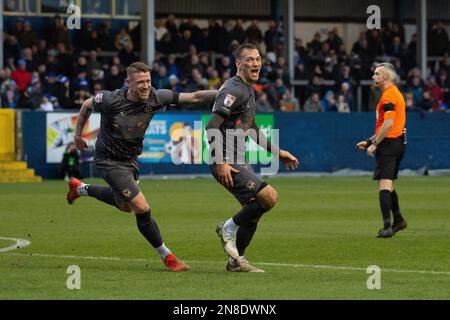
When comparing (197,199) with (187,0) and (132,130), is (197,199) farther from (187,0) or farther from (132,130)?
(187,0)

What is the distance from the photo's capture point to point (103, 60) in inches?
1425

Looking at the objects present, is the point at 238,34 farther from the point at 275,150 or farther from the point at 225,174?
the point at 225,174

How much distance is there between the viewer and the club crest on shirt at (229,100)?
469 inches

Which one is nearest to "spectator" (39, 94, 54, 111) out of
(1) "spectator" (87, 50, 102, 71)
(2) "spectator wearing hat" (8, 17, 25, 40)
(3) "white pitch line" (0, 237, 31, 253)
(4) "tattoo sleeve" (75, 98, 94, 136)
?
(1) "spectator" (87, 50, 102, 71)

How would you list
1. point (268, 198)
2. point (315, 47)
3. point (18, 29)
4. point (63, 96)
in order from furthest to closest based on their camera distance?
point (315, 47) < point (18, 29) < point (63, 96) < point (268, 198)

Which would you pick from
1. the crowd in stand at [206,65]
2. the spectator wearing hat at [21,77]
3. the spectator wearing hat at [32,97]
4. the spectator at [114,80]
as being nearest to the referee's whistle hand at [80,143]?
the crowd in stand at [206,65]

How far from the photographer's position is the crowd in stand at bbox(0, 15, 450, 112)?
32781 millimetres

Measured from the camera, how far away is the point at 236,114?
12.1 meters

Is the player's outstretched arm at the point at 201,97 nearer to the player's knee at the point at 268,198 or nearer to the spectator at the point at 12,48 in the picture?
the player's knee at the point at 268,198

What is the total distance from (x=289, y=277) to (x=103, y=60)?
2519 centimetres

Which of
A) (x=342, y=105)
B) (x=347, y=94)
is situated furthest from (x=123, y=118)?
(x=347, y=94)

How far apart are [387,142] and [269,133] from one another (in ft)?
57.8

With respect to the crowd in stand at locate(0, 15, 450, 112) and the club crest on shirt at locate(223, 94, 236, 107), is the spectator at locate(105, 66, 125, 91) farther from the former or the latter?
the club crest on shirt at locate(223, 94, 236, 107)

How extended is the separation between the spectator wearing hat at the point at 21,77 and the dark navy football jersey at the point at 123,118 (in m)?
20.0
